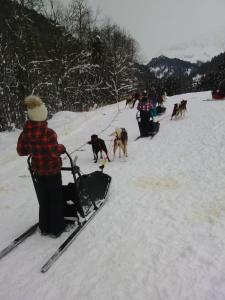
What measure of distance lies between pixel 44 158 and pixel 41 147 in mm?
146

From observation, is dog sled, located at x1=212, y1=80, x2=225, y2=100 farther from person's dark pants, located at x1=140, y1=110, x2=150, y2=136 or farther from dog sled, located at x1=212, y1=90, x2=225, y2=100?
person's dark pants, located at x1=140, y1=110, x2=150, y2=136

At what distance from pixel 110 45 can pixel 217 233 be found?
32095mm

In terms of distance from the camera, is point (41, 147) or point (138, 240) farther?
point (138, 240)

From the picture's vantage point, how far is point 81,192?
449 cm

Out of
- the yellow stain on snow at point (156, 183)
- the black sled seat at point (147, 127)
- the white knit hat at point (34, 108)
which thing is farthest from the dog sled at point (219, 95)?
the white knit hat at point (34, 108)

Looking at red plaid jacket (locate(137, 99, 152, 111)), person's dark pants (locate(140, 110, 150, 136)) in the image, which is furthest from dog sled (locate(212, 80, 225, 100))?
red plaid jacket (locate(137, 99, 152, 111))

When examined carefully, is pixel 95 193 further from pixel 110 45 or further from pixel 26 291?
pixel 110 45

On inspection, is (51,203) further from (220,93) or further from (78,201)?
(220,93)

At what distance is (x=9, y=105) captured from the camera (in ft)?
53.9

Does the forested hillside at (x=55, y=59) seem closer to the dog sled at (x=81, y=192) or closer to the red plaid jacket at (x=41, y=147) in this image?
the dog sled at (x=81, y=192)

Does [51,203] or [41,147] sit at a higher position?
[41,147]

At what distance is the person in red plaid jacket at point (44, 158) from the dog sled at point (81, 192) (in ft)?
0.58

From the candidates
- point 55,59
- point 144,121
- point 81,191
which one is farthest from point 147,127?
point 55,59

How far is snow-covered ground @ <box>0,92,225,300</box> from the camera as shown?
2877 millimetres
